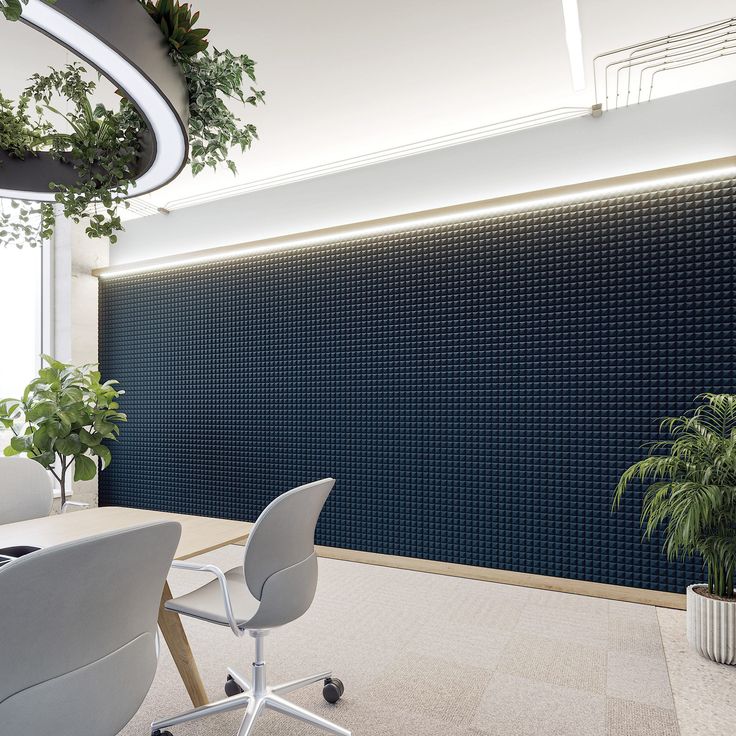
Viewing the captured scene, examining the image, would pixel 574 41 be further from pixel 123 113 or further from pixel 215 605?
pixel 215 605

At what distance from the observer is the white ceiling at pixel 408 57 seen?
267 cm

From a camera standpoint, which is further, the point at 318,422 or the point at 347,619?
the point at 318,422

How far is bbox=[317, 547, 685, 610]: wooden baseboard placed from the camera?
3.20m

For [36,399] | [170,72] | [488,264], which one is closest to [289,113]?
[488,264]

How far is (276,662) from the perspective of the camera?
8.30ft

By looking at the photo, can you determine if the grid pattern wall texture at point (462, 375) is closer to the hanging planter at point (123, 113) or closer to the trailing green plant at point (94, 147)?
the hanging planter at point (123, 113)

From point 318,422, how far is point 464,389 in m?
1.20

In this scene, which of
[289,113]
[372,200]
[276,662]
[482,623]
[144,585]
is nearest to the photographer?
[144,585]

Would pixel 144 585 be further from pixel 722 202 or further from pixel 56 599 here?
pixel 722 202

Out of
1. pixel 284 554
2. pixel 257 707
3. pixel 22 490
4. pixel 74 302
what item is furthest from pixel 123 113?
pixel 74 302

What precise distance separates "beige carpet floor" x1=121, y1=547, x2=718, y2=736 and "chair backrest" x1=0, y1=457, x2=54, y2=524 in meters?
1.00

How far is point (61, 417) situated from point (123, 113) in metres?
3.06

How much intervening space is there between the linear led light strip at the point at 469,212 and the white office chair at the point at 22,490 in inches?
97.1

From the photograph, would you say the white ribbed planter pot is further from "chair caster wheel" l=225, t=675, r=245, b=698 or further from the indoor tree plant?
"chair caster wheel" l=225, t=675, r=245, b=698
